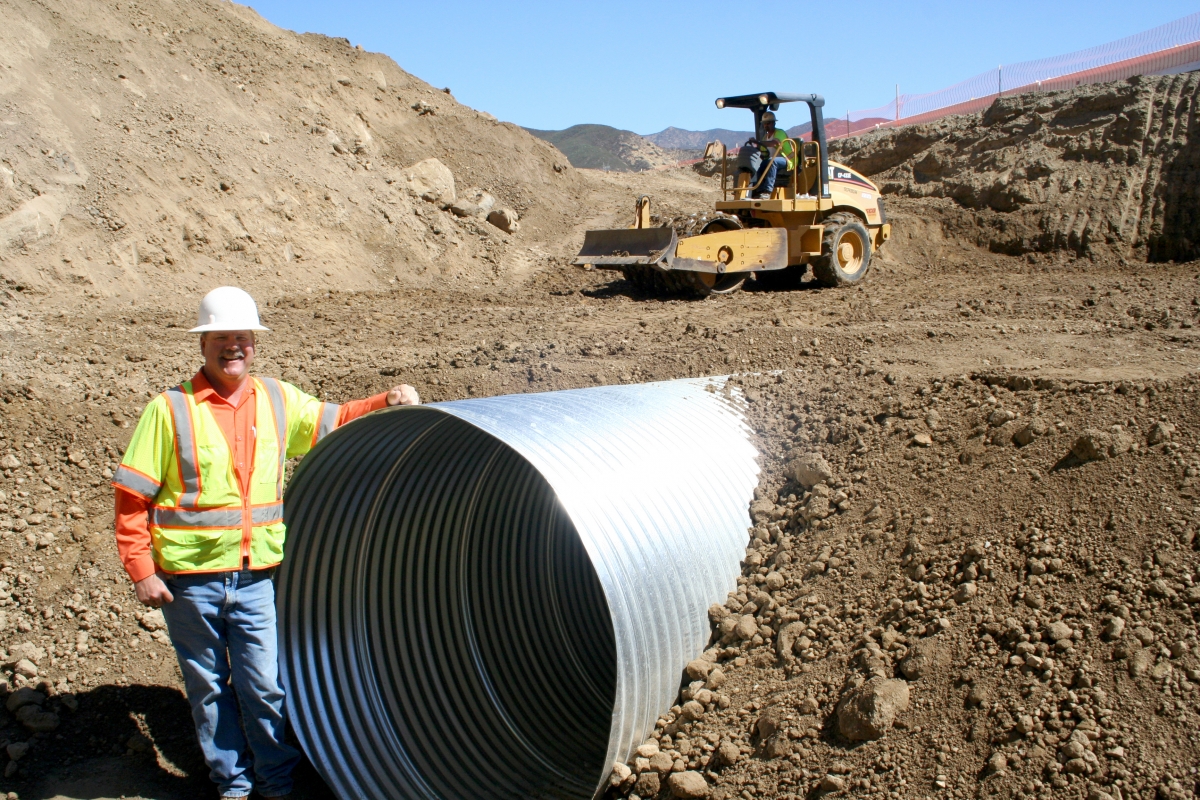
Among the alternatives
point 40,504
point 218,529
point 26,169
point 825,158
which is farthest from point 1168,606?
point 26,169

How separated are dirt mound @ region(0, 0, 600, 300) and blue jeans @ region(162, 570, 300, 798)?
7.72 metres

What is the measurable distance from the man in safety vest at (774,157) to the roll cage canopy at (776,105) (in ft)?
0.49

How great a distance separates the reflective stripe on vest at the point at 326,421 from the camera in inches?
145

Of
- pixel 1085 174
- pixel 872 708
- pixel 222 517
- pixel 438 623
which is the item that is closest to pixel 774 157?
pixel 1085 174

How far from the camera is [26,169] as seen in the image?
402 inches

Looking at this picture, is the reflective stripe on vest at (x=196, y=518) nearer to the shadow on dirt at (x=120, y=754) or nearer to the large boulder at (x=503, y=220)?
the shadow on dirt at (x=120, y=754)

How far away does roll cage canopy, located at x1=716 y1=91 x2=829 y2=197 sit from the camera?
11.1 metres

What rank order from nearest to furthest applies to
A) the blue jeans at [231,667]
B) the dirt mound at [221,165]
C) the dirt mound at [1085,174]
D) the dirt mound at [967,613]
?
the dirt mound at [967,613] < the blue jeans at [231,667] < the dirt mound at [221,165] < the dirt mound at [1085,174]

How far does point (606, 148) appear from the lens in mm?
40219

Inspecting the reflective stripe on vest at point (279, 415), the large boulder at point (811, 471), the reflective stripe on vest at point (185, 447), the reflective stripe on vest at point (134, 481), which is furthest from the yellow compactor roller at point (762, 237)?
the reflective stripe on vest at point (134, 481)

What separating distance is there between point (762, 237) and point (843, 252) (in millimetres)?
1569

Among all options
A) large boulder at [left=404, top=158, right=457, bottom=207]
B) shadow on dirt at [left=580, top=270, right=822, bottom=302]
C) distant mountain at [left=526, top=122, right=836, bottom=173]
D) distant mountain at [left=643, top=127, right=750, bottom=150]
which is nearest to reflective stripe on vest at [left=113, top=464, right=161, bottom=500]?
shadow on dirt at [left=580, top=270, right=822, bottom=302]

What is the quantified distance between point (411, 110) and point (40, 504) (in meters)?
14.0

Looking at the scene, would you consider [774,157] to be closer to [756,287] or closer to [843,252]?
[843,252]
